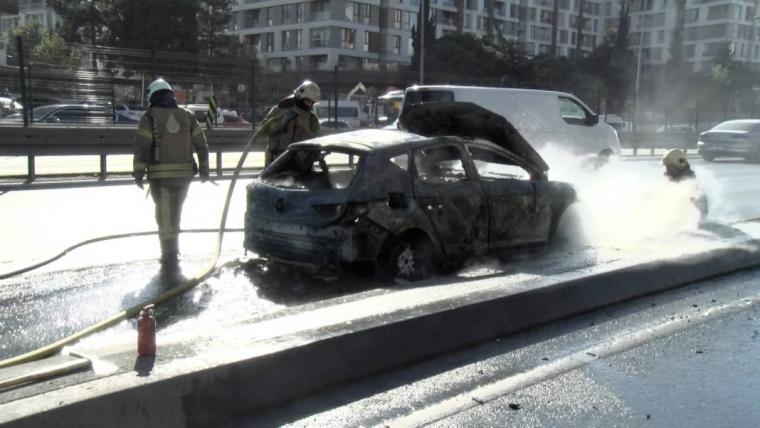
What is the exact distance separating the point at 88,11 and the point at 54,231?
5627 centimetres

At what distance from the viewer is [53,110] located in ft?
65.8

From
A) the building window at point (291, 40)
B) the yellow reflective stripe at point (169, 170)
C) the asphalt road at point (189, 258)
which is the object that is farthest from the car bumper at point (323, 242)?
the building window at point (291, 40)

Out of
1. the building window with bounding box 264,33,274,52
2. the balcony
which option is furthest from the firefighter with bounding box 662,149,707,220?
the building window with bounding box 264,33,274,52

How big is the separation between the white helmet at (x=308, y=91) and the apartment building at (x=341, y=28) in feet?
192

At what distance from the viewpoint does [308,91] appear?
326 inches

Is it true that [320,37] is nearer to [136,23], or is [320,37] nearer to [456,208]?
[136,23]

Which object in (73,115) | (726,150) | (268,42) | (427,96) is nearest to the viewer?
(427,96)

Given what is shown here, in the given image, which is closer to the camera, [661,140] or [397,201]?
[397,201]

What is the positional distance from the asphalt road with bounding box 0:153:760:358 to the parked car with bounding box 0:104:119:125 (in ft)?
23.1

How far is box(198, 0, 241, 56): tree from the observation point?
6156 cm

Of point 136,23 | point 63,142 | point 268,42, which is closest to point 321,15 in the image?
point 268,42

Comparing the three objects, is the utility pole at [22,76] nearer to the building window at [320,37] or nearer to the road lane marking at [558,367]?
the road lane marking at [558,367]

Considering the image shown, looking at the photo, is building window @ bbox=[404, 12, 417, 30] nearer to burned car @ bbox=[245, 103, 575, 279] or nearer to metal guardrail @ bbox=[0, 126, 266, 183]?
metal guardrail @ bbox=[0, 126, 266, 183]

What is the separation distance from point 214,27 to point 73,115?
4490 centimetres
